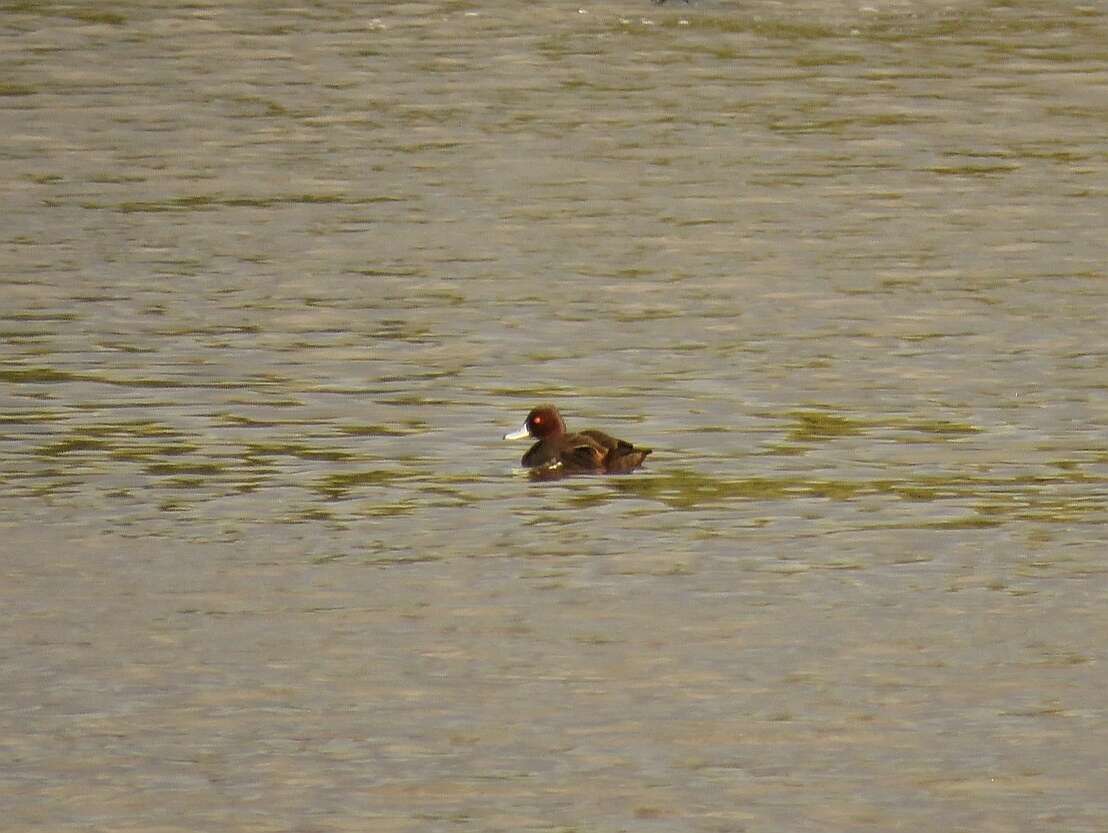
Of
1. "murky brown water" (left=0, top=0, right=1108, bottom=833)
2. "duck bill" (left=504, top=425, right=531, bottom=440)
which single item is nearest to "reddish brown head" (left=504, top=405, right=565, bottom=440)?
"duck bill" (left=504, top=425, right=531, bottom=440)

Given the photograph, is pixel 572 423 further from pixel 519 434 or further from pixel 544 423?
pixel 544 423

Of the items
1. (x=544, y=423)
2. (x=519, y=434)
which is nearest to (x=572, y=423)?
Answer: (x=519, y=434)

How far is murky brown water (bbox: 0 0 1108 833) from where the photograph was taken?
27.5ft

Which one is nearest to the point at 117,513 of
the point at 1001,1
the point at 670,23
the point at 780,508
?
the point at 780,508

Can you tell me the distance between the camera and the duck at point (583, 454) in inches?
483

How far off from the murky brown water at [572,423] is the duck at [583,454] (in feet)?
0.86

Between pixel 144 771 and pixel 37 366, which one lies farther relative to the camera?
pixel 37 366

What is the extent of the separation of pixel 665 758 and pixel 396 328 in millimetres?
7790

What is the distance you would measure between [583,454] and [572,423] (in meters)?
1.10

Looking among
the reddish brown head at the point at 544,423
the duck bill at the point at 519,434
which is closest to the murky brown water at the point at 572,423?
the duck bill at the point at 519,434

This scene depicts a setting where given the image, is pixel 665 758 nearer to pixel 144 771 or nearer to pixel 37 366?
pixel 144 771

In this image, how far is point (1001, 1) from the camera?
31.2 metres

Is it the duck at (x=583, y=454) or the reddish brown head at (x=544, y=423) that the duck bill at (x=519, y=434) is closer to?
the reddish brown head at (x=544, y=423)

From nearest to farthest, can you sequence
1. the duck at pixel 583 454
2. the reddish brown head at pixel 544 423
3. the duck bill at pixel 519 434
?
the duck at pixel 583 454, the reddish brown head at pixel 544 423, the duck bill at pixel 519 434
